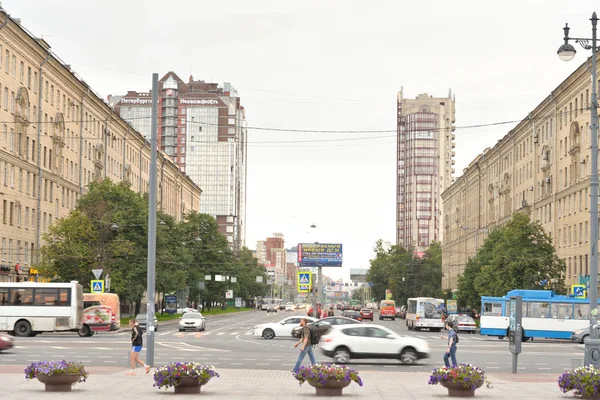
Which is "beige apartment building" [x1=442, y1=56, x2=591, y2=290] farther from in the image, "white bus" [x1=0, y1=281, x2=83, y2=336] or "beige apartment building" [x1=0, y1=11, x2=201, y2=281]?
"beige apartment building" [x1=0, y1=11, x2=201, y2=281]

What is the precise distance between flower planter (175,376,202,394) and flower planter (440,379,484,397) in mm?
5570

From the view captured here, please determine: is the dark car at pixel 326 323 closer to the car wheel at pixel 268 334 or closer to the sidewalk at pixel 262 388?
the sidewalk at pixel 262 388

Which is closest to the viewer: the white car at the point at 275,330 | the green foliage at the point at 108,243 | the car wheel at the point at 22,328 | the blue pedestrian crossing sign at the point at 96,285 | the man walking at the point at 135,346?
the man walking at the point at 135,346

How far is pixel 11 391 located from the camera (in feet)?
72.5

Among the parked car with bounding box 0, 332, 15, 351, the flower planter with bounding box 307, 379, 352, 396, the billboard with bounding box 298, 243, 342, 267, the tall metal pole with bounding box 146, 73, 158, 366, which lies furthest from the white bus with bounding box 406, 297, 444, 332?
the flower planter with bounding box 307, 379, 352, 396

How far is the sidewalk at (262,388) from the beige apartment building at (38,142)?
45.5 m

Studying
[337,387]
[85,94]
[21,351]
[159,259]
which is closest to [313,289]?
[159,259]

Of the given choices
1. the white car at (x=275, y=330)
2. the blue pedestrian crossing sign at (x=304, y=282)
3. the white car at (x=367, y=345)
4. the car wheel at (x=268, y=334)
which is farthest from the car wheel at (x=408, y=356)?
the blue pedestrian crossing sign at (x=304, y=282)

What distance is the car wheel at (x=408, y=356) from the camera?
36.6m

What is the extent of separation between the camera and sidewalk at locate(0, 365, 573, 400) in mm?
22031

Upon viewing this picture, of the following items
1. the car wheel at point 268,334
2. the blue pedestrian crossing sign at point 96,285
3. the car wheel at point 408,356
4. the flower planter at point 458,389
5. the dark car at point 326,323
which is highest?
the blue pedestrian crossing sign at point 96,285

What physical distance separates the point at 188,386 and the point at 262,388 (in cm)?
259

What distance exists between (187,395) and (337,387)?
3397mm

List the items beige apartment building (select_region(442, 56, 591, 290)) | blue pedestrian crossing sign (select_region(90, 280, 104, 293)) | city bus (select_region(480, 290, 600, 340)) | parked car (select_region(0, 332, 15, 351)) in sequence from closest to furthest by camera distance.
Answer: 1. parked car (select_region(0, 332, 15, 351))
2. city bus (select_region(480, 290, 600, 340))
3. blue pedestrian crossing sign (select_region(90, 280, 104, 293))
4. beige apartment building (select_region(442, 56, 591, 290))
